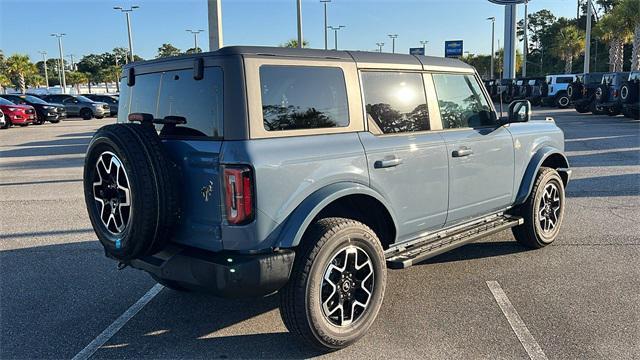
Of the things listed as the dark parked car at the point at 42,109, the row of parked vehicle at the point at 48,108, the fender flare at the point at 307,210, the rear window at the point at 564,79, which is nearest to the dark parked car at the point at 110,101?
the row of parked vehicle at the point at 48,108

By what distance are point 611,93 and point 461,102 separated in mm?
21104

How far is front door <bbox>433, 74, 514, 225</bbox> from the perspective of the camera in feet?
14.1

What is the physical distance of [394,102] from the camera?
3.95 m

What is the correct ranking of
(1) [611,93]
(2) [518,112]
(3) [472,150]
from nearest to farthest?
1. (3) [472,150]
2. (2) [518,112]
3. (1) [611,93]

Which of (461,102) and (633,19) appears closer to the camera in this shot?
(461,102)

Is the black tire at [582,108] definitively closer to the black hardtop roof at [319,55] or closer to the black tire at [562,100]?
the black tire at [562,100]

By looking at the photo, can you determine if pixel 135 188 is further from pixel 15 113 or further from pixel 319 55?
pixel 15 113

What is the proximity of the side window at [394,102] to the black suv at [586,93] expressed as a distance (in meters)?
24.3

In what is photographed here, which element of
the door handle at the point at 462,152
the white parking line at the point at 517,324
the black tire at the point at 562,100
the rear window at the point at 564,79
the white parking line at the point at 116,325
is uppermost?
the rear window at the point at 564,79

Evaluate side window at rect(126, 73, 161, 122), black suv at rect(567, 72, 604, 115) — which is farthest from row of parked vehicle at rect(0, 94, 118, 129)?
black suv at rect(567, 72, 604, 115)

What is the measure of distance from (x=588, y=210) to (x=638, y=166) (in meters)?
4.45

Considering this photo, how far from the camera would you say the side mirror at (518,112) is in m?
4.82

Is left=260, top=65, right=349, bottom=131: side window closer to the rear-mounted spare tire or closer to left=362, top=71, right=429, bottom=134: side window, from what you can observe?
left=362, top=71, right=429, bottom=134: side window

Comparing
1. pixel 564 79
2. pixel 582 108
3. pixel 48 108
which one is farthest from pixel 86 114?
pixel 564 79
